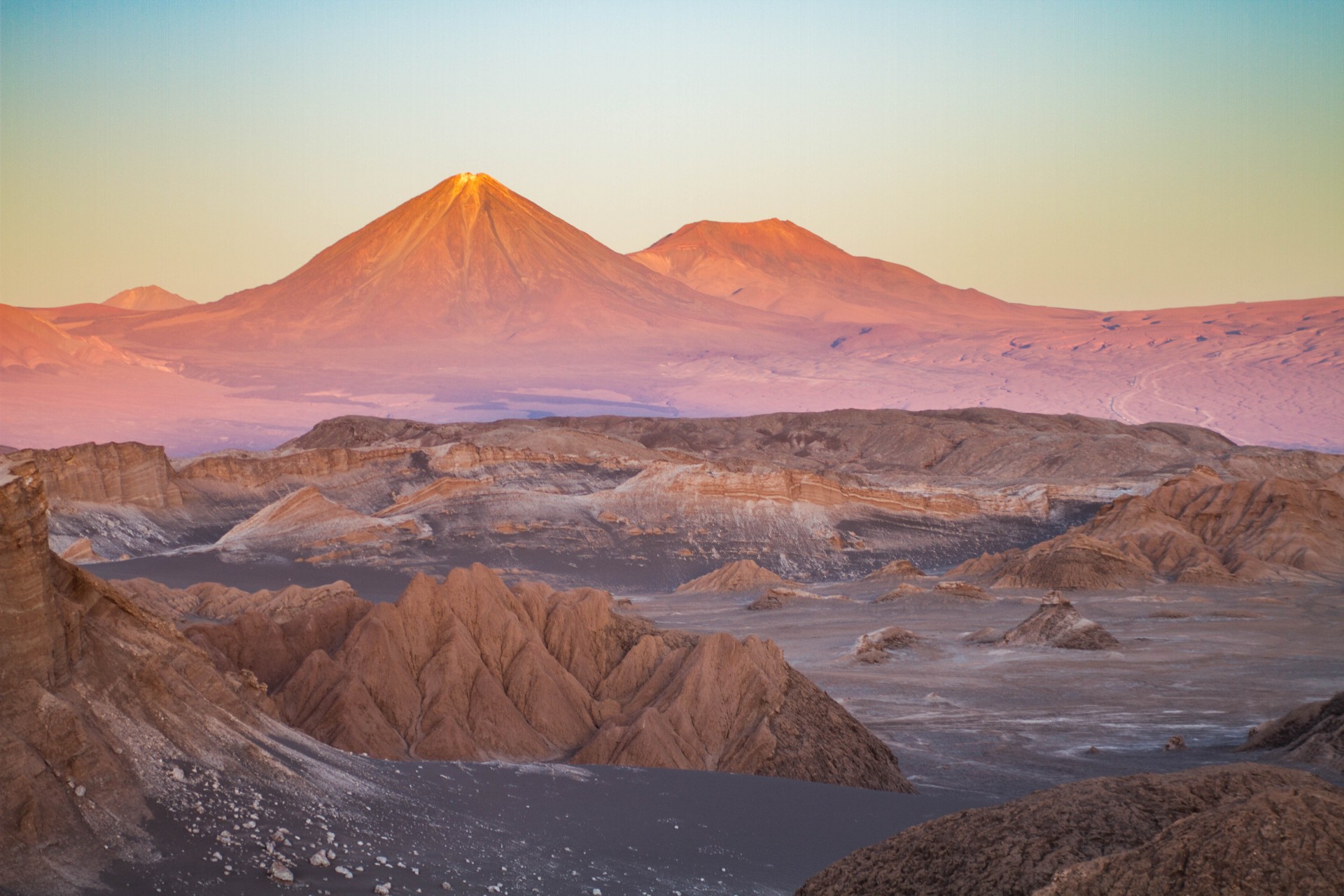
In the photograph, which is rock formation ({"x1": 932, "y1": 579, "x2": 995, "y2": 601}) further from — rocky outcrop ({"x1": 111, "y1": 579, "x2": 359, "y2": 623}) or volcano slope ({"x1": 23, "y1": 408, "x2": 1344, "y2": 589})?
rocky outcrop ({"x1": 111, "y1": 579, "x2": 359, "y2": 623})

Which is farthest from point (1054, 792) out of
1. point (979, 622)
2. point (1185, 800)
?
point (979, 622)

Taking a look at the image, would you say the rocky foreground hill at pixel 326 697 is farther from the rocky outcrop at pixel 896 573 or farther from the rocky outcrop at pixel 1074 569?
the rocky outcrop at pixel 1074 569

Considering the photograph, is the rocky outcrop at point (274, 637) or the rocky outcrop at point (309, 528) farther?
the rocky outcrop at point (309, 528)

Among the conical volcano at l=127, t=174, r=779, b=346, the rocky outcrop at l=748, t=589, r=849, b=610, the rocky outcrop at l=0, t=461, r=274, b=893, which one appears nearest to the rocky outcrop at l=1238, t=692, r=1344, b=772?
the rocky outcrop at l=0, t=461, r=274, b=893

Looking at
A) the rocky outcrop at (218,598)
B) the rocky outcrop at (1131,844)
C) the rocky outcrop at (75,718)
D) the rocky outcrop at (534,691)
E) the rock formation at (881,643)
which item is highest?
the rocky outcrop at (75,718)

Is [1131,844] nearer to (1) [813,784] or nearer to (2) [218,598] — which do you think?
(1) [813,784]

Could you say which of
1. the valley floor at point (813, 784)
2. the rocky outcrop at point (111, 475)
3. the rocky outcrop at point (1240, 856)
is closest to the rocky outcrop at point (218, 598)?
the valley floor at point (813, 784)

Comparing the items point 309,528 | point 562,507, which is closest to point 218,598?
point 309,528
